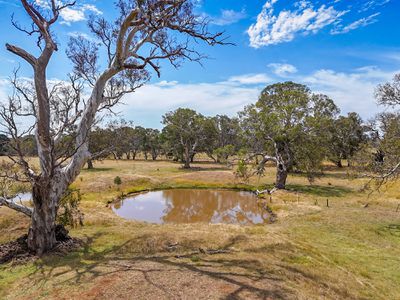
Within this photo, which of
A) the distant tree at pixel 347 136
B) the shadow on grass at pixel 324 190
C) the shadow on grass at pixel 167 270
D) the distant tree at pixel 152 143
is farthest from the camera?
the distant tree at pixel 152 143

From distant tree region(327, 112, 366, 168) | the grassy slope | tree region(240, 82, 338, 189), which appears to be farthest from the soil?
distant tree region(327, 112, 366, 168)

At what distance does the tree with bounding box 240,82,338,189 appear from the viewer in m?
26.3

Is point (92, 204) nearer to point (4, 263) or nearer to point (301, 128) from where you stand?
point (4, 263)

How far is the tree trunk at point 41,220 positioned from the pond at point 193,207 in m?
8.50

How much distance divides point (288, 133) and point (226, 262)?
66.2ft

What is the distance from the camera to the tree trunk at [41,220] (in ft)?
29.9

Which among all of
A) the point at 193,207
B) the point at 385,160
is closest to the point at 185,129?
the point at 193,207

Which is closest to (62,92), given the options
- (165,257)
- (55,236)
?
(55,236)

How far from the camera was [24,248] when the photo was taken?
31.2ft

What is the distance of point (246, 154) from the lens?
94.8 feet

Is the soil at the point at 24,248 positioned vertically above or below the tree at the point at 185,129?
below

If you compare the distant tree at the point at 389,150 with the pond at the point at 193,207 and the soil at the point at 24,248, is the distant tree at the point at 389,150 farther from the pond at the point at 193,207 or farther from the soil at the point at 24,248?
the soil at the point at 24,248

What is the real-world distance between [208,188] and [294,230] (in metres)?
15.6

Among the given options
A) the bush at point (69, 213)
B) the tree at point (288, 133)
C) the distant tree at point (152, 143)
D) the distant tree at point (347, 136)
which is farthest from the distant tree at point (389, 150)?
the distant tree at point (152, 143)
